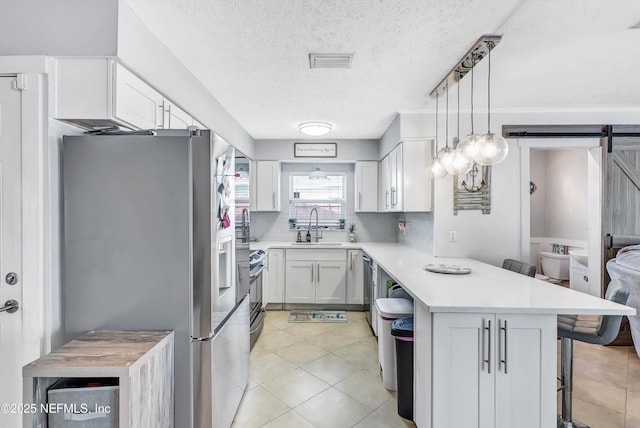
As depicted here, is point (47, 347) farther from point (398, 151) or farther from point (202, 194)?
point (398, 151)

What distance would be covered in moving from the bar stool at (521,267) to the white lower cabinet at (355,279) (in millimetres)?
1771

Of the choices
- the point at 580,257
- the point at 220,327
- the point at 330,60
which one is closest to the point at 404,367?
the point at 220,327

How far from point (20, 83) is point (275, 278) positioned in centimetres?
336

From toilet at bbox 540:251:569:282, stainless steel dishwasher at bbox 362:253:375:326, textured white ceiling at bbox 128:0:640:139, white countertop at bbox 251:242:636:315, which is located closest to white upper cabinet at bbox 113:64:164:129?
textured white ceiling at bbox 128:0:640:139

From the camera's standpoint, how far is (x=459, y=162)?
7.58ft

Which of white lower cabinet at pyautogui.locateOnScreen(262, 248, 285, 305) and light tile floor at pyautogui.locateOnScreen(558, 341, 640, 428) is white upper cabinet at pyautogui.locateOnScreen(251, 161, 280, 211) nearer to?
white lower cabinet at pyautogui.locateOnScreen(262, 248, 285, 305)

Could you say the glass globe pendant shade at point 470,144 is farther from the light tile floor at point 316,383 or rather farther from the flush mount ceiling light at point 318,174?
the flush mount ceiling light at point 318,174

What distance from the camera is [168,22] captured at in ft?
5.77

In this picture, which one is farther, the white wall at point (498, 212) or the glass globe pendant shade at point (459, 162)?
the white wall at point (498, 212)

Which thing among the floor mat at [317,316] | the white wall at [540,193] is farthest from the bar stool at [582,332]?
the white wall at [540,193]

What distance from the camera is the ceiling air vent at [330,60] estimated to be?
212 centimetres

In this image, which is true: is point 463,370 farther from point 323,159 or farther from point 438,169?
point 323,159

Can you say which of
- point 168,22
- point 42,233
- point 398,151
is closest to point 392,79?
point 398,151

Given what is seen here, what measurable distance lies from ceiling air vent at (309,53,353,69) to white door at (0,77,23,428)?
5.41 ft
